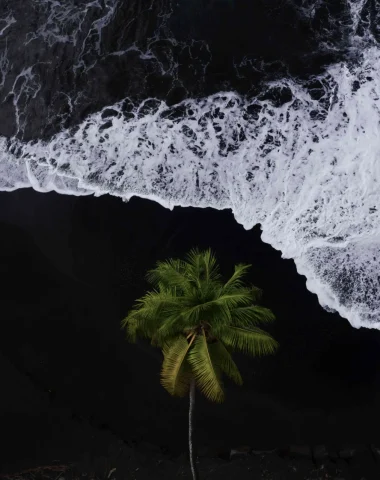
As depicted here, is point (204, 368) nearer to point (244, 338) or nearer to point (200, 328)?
point (200, 328)

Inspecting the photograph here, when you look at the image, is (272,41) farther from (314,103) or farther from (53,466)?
(53,466)

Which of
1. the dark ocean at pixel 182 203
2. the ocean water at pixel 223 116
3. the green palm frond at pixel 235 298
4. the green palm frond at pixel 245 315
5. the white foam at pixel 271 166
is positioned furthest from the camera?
the ocean water at pixel 223 116

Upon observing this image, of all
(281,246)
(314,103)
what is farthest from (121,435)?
(314,103)

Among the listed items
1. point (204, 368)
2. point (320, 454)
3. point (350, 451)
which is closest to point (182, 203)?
point (204, 368)

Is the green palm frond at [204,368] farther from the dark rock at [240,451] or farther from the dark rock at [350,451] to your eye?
the dark rock at [350,451]

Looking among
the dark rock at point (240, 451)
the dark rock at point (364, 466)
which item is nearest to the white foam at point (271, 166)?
the dark rock at point (364, 466)

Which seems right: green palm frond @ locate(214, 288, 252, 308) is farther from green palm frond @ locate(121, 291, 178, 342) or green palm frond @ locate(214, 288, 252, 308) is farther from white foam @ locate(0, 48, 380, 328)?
white foam @ locate(0, 48, 380, 328)
